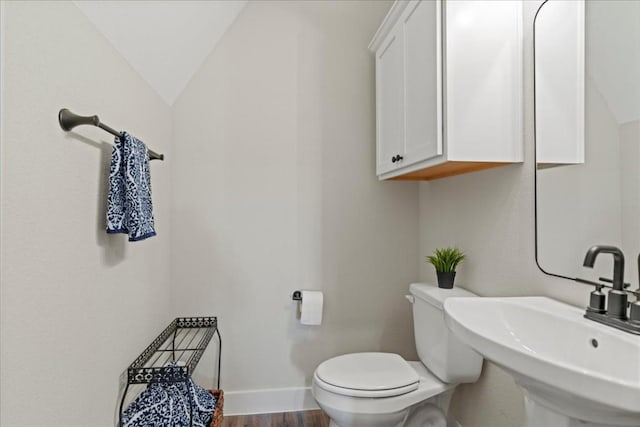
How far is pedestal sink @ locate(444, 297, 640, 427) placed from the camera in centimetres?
66

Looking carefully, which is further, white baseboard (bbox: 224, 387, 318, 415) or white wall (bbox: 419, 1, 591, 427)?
white baseboard (bbox: 224, 387, 318, 415)

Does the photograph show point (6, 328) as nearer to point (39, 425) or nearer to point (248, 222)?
point (39, 425)

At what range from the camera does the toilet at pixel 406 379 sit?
1.52 metres

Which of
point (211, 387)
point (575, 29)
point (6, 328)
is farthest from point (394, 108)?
point (211, 387)

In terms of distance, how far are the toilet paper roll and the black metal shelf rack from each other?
1.58ft

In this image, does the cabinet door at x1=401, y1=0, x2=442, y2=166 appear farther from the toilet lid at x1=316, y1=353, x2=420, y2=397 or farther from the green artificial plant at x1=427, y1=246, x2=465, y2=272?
the toilet lid at x1=316, y1=353, x2=420, y2=397

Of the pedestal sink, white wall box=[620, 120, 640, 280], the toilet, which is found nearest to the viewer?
the pedestal sink

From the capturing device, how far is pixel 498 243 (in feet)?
4.99

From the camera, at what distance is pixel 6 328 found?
81 centimetres

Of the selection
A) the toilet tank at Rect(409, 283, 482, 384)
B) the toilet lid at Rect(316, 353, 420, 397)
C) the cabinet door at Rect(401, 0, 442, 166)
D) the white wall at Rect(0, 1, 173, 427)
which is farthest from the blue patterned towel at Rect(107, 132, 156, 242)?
the toilet tank at Rect(409, 283, 482, 384)

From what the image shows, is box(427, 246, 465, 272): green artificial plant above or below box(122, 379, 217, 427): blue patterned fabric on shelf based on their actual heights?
above

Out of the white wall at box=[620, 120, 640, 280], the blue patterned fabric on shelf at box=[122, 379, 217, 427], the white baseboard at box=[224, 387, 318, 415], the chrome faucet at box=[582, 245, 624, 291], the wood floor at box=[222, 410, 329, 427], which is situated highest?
the white wall at box=[620, 120, 640, 280]

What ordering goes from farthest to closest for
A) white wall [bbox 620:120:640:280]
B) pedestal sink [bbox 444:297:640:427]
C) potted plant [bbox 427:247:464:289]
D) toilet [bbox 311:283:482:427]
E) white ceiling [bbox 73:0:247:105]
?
potted plant [bbox 427:247:464:289] → toilet [bbox 311:283:482:427] → white ceiling [bbox 73:0:247:105] → white wall [bbox 620:120:640:280] → pedestal sink [bbox 444:297:640:427]

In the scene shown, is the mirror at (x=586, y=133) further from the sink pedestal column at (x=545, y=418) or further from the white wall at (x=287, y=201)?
the white wall at (x=287, y=201)
